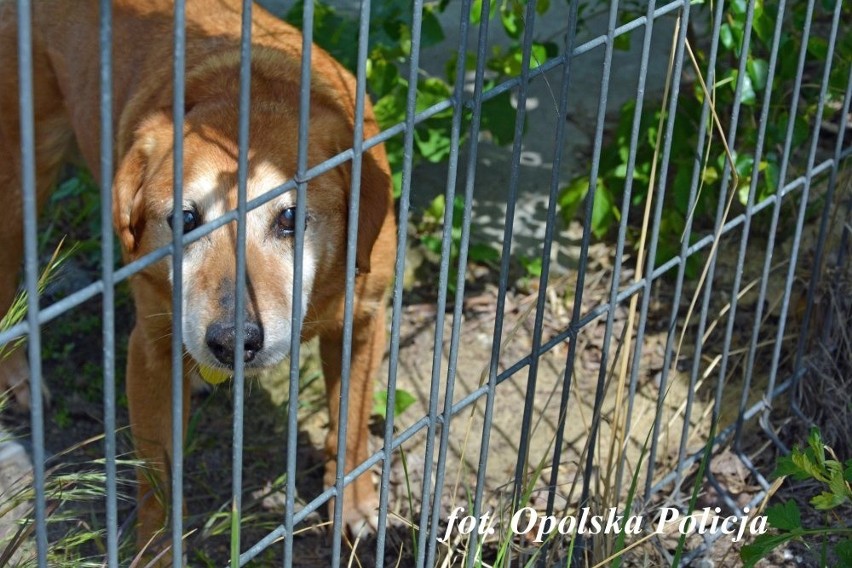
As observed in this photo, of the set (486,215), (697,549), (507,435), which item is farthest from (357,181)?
(486,215)

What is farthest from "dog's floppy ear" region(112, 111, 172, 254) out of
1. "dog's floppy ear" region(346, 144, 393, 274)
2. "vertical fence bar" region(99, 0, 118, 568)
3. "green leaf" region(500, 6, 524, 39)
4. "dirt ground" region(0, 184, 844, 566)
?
"green leaf" region(500, 6, 524, 39)

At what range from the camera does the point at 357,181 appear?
80.7 inches

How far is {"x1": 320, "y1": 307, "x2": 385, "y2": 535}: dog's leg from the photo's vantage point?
366cm

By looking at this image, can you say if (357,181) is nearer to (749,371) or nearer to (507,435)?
(749,371)

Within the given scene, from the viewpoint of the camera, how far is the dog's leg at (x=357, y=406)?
144 inches

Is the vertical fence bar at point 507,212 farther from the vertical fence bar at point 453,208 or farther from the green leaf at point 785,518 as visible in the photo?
the green leaf at point 785,518

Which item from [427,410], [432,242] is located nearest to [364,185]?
[427,410]

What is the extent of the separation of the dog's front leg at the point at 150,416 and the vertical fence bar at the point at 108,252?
1469 millimetres

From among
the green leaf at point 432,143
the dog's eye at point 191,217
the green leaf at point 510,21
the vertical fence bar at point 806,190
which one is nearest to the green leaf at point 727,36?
the vertical fence bar at point 806,190

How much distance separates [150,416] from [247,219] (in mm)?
894

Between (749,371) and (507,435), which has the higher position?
(749,371)

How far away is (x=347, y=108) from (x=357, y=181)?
131 centimetres

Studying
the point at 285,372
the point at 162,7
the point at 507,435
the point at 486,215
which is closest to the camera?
the point at 162,7

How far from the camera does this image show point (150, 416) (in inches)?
135
